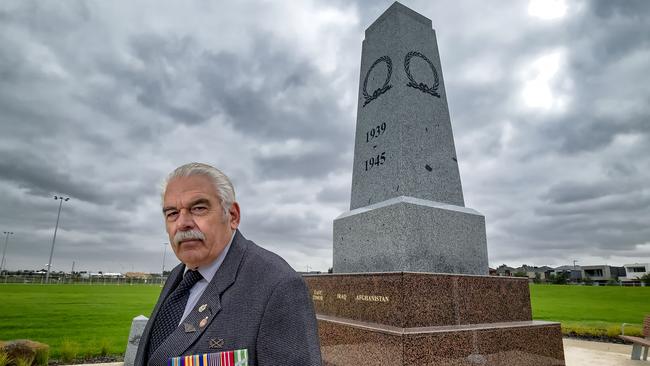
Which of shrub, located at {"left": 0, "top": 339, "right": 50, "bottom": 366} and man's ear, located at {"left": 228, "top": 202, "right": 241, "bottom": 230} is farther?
shrub, located at {"left": 0, "top": 339, "right": 50, "bottom": 366}

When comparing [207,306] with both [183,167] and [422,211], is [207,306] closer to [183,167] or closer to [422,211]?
[183,167]

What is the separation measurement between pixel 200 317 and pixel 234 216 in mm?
458

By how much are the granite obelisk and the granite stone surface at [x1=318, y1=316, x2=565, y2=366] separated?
107 centimetres

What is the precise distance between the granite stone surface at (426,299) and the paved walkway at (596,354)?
2500mm

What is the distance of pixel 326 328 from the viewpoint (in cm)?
466

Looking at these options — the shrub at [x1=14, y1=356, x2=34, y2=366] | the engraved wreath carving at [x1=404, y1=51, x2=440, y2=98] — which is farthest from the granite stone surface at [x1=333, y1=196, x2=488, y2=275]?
the shrub at [x1=14, y1=356, x2=34, y2=366]

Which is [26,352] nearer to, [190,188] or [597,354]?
[190,188]

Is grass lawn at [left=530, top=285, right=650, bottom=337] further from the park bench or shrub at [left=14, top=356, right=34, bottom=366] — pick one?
shrub at [left=14, top=356, right=34, bottom=366]

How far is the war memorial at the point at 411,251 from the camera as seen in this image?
3969mm

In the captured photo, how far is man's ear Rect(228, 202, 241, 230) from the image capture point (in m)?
1.61

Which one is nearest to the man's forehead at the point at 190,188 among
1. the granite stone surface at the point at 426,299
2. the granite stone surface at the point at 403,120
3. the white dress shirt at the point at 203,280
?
the white dress shirt at the point at 203,280

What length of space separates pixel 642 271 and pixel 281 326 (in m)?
95.4

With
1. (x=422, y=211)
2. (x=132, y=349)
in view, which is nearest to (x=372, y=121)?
(x=422, y=211)

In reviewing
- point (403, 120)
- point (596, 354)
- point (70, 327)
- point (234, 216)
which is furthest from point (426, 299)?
point (70, 327)
